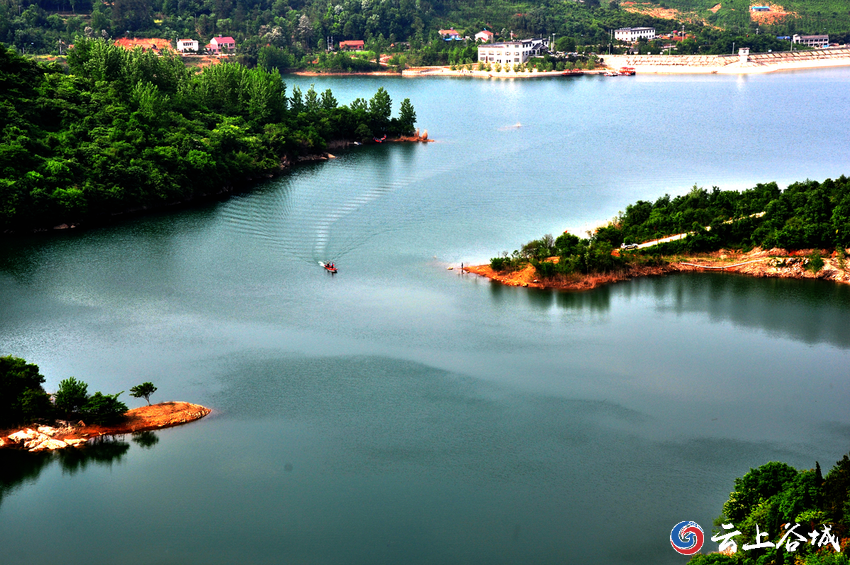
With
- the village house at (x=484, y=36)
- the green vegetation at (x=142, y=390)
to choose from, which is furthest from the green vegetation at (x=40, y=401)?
the village house at (x=484, y=36)

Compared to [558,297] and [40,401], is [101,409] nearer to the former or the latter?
[40,401]

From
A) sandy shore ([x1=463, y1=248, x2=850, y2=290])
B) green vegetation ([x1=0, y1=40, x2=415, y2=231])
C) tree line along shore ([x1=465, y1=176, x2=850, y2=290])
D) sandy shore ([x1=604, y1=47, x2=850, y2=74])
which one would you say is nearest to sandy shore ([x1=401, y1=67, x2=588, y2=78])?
sandy shore ([x1=604, y1=47, x2=850, y2=74])

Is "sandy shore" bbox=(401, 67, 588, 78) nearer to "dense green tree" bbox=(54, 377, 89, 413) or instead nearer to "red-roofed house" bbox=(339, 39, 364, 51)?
"red-roofed house" bbox=(339, 39, 364, 51)

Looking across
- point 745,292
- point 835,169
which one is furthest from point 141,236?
point 835,169

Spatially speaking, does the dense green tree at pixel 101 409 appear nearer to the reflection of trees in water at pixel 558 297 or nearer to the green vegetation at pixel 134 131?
the reflection of trees in water at pixel 558 297

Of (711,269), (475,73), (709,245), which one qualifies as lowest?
(711,269)

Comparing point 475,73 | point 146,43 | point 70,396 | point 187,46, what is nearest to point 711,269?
point 70,396
